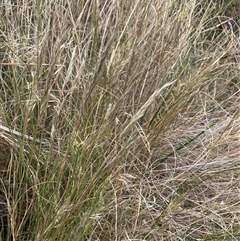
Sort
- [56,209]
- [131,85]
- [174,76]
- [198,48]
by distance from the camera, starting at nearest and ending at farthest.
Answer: [56,209] < [131,85] < [174,76] < [198,48]

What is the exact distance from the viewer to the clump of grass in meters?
1.35

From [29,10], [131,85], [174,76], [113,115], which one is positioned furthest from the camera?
[29,10]

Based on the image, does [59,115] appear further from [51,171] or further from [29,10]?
[29,10]

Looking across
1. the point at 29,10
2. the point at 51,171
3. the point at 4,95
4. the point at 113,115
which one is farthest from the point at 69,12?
the point at 51,171

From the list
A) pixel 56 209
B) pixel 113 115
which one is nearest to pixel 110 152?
pixel 113 115

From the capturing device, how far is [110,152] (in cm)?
148

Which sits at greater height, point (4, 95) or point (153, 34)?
point (153, 34)

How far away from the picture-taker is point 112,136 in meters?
1.52

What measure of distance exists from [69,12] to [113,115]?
549 millimetres

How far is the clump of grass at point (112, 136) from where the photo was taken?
1348mm

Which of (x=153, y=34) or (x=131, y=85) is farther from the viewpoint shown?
(x=153, y=34)

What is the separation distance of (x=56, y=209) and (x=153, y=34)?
2.57 feet

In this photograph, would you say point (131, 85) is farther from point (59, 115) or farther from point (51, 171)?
point (51, 171)

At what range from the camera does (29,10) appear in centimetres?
199
